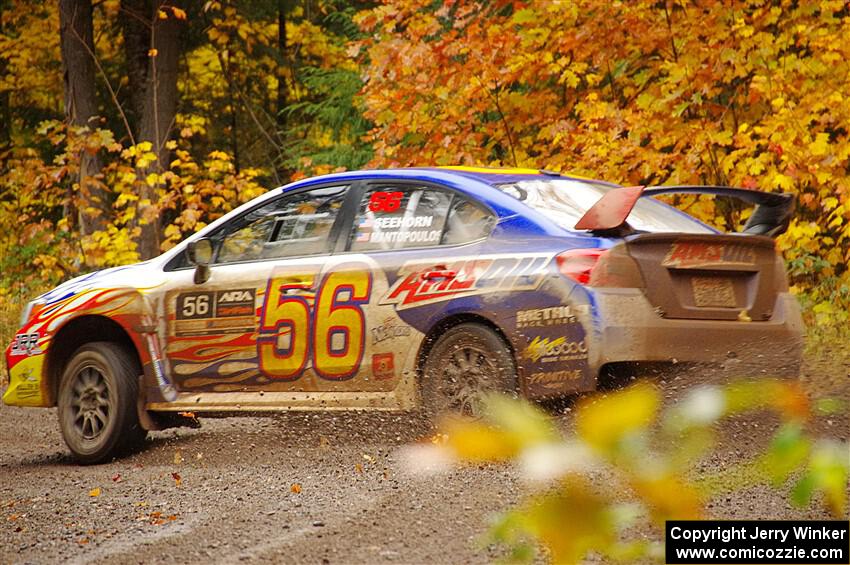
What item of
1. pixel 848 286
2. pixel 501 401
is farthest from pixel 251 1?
pixel 501 401

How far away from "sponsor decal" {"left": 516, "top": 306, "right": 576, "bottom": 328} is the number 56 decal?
1073 mm

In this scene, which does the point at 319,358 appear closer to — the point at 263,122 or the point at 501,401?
the point at 501,401

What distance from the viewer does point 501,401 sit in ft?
4.74

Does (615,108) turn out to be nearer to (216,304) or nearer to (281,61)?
(216,304)

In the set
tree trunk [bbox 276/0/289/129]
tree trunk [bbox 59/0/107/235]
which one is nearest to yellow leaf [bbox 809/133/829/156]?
tree trunk [bbox 59/0/107/235]

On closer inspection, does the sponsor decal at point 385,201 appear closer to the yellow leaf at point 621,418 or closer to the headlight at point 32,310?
the headlight at point 32,310

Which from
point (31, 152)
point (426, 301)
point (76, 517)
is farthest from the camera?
point (31, 152)

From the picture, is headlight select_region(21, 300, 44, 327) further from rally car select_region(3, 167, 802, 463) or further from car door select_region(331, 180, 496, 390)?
car door select_region(331, 180, 496, 390)

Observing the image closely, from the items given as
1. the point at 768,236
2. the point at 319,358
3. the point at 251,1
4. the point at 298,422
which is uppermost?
the point at 251,1

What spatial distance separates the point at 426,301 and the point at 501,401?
4.82m

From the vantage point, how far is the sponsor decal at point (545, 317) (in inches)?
224

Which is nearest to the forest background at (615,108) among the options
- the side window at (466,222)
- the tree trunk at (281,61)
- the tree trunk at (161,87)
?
the tree trunk at (161,87)

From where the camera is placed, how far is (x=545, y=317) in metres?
5.77

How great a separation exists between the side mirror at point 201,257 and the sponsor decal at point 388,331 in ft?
4.76
